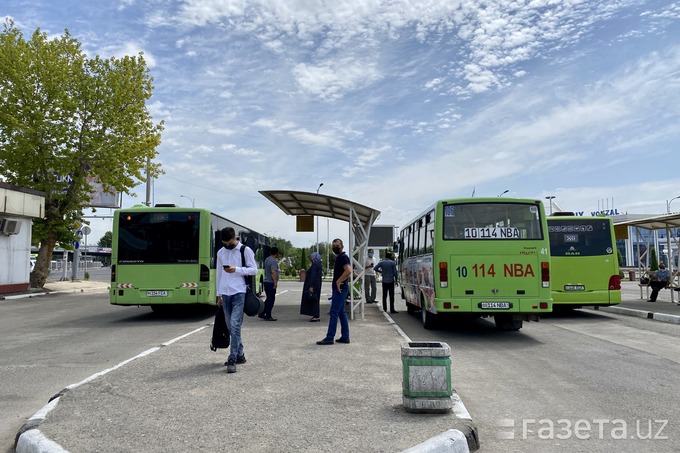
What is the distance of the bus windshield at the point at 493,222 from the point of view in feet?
36.0

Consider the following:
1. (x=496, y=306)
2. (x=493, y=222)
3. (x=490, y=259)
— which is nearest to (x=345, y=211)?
(x=493, y=222)

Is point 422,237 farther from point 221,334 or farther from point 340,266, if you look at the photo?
point 221,334

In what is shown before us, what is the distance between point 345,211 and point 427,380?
12170 mm

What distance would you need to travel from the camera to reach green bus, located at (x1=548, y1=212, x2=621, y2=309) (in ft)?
49.7

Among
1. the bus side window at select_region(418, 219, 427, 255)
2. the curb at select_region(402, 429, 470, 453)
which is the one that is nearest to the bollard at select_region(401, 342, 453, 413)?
the curb at select_region(402, 429, 470, 453)

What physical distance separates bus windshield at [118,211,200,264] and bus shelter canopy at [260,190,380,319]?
93.2 inches

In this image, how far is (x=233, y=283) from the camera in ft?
23.7

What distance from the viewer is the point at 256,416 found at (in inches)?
195

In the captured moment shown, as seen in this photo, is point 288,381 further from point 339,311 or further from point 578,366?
point 578,366

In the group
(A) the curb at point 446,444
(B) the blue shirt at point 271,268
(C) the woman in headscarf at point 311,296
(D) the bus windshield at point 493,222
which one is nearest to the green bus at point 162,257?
(B) the blue shirt at point 271,268

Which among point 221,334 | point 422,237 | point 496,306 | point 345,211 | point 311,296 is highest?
point 345,211

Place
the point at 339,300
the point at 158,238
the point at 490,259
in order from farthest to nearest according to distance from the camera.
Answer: the point at 158,238 < the point at 490,259 < the point at 339,300

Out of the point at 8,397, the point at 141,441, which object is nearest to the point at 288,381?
the point at 141,441

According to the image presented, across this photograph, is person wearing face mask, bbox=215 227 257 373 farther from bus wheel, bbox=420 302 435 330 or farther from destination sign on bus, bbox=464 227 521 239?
bus wheel, bbox=420 302 435 330
